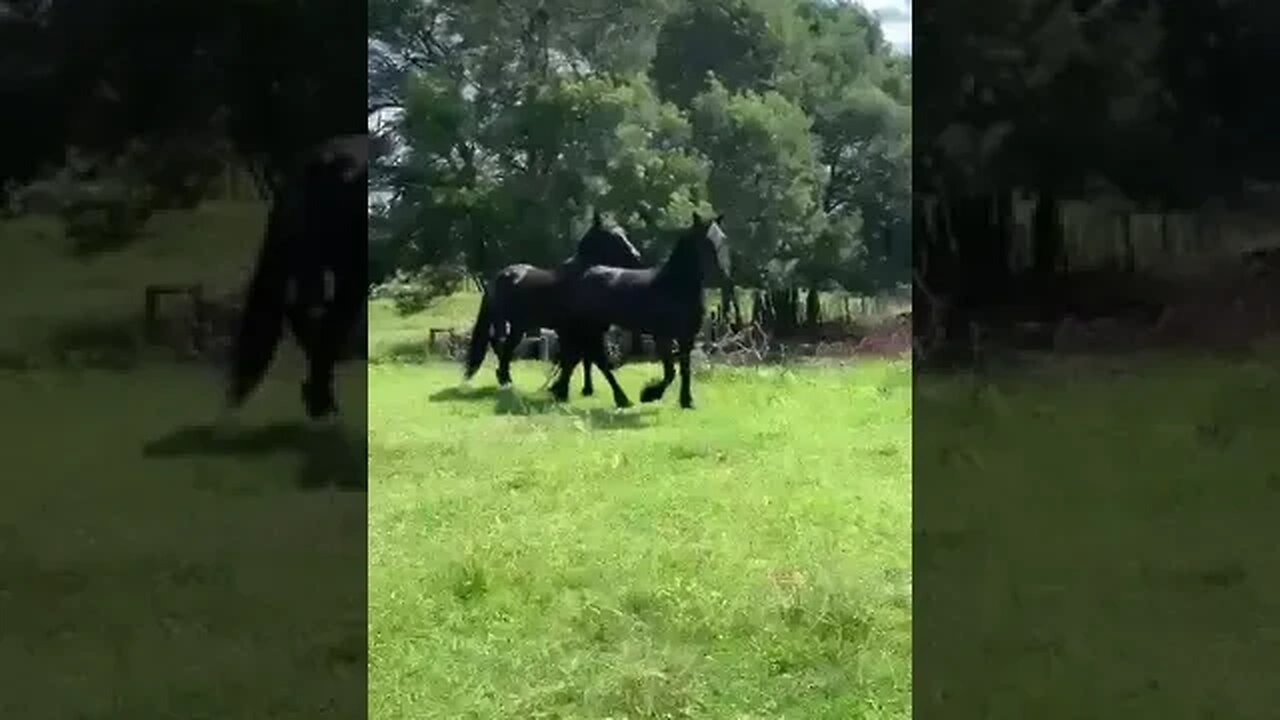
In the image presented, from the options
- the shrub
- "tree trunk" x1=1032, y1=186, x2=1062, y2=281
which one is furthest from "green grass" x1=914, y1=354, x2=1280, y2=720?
the shrub

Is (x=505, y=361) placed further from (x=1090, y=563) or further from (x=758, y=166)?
(x=1090, y=563)

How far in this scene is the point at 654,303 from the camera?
9.14 ft

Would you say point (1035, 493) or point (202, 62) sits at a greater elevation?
point (202, 62)

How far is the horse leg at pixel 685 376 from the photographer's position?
110 inches

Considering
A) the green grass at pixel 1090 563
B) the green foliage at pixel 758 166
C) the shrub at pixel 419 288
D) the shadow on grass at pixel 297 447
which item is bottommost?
the green grass at pixel 1090 563

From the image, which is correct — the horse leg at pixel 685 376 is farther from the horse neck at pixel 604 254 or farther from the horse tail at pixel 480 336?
the horse tail at pixel 480 336

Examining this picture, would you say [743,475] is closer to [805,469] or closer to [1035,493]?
[805,469]

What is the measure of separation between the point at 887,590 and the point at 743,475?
0.33 m

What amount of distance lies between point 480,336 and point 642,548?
1.57 ft

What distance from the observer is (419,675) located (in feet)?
8.96

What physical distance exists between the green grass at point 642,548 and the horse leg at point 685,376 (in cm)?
2

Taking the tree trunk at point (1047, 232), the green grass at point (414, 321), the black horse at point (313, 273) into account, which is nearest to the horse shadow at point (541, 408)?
the green grass at point (414, 321)

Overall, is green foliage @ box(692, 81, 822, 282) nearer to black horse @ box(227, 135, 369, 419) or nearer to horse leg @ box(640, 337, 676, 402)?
horse leg @ box(640, 337, 676, 402)

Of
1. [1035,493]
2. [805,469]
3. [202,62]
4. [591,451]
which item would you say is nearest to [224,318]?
[202,62]
